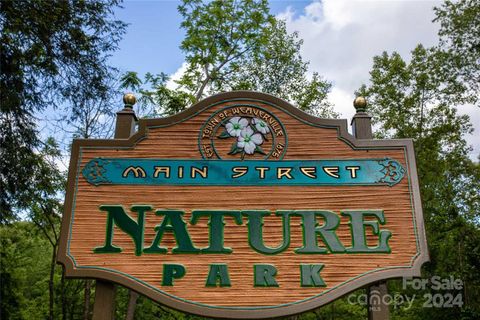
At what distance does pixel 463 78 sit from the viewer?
14.4 m

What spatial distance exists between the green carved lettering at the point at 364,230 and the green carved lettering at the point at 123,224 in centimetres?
201

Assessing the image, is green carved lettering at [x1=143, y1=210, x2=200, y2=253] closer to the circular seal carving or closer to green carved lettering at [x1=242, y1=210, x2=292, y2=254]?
green carved lettering at [x1=242, y1=210, x2=292, y2=254]

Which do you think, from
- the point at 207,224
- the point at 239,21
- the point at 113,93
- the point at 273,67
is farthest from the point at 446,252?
the point at 207,224

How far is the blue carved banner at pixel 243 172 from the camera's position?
4.32 m

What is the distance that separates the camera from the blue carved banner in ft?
14.2

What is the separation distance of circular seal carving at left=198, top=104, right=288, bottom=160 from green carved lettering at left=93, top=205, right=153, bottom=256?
0.89m

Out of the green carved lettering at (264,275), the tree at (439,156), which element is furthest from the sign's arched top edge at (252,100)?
the tree at (439,156)

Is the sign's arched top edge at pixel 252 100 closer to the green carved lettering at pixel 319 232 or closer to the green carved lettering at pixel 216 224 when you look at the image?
the green carved lettering at pixel 319 232

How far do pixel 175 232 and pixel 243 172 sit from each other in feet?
3.00

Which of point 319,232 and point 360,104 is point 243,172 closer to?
point 319,232

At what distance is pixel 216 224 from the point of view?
4152 mm

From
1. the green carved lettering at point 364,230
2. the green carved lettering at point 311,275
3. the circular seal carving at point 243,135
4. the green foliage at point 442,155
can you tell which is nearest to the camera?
the green carved lettering at point 311,275

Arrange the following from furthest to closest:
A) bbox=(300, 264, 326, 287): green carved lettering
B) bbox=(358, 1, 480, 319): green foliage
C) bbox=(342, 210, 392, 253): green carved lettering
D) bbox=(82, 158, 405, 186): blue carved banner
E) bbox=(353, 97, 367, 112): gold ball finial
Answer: bbox=(358, 1, 480, 319): green foliage
bbox=(353, 97, 367, 112): gold ball finial
bbox=(82, 158, 405, 186): blue carved banner
bbox=(342, 210, 392, 253): green carved lettering
bbox=(300, 264, 326, 287): green carved lettering

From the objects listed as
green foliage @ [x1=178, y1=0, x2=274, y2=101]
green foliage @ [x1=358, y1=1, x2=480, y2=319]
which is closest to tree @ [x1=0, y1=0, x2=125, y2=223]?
green foliage @ [x1=178, y1=0, x2=274, y2=101]
